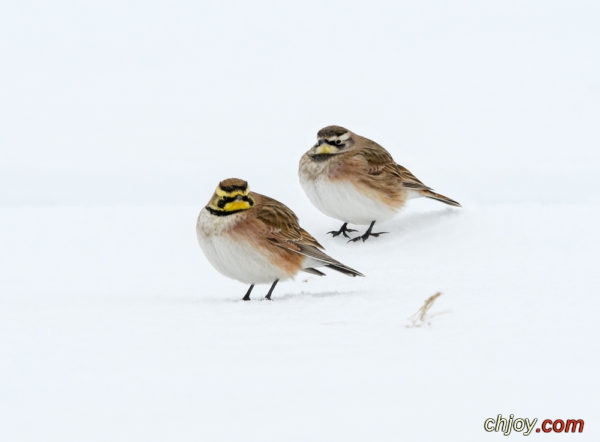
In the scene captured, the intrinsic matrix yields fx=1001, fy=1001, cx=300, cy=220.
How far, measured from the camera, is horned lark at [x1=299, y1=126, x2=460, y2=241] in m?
12.6

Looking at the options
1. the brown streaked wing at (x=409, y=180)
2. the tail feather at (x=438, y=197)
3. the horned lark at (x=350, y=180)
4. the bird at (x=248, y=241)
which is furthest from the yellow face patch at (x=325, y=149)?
the bird at (x=248, y=241)

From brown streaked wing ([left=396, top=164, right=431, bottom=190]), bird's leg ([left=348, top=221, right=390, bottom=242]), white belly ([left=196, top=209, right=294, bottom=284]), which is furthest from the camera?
brown streaked wing ([left=396, top=164, right=431, bottom=190])

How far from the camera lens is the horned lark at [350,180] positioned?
12.6 meters

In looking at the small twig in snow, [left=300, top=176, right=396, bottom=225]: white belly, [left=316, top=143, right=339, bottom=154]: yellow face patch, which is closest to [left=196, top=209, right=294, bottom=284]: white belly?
the small twig in snow

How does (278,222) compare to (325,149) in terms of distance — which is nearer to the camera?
(278,222)

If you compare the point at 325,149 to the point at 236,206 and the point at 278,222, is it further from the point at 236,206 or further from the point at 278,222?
the point at 236,206

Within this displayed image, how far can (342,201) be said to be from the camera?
1263cm

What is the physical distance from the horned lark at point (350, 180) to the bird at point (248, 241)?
2923 millimetres

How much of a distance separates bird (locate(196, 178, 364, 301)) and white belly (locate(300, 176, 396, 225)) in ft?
9.47

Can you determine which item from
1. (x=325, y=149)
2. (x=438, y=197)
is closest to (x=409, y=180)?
(x=438, y=197)

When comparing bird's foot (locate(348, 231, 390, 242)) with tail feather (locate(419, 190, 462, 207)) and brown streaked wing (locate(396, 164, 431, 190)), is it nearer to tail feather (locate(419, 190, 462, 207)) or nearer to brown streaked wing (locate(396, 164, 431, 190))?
brown streaked wing (locate(396, 164, 431, 190))

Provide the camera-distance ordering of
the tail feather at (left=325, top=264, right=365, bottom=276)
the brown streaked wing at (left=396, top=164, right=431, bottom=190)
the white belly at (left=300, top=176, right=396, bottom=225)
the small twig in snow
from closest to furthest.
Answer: the small twig in snow
the tail feather at (left=325, top=264, right=365, bottom=276)
the white belly at (left=300, top=176, right=396, bottom=225)
the brown streaked wing at (left=396, top=164, right=431, bottom=190)

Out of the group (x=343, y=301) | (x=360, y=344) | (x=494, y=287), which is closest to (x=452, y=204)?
(x=494, y=287)

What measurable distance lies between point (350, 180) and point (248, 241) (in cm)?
342
